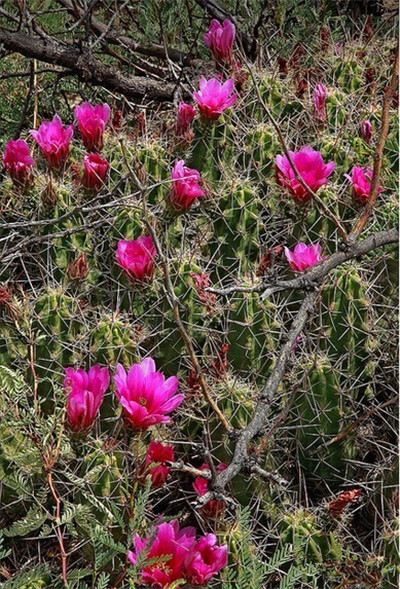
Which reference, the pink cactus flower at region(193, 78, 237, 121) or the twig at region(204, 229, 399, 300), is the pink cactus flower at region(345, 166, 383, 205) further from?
the pink cactus flower at region(193, 78, 237, 121)

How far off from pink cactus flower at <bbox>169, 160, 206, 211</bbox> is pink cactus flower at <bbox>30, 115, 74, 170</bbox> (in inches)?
12.5

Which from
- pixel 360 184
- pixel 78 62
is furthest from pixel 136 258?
pixel 78 62

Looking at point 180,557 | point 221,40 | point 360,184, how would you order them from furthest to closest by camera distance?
point 221,40
point 360,184
point 180,557

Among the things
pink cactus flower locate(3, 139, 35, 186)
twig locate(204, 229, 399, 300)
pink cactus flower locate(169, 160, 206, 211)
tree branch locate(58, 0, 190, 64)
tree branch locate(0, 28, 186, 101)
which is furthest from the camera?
tree branch locate(58, 0, 190, 64)

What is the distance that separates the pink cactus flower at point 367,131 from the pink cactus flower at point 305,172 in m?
0.27

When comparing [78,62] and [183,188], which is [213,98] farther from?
[78,62]

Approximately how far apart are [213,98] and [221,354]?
2.25ft

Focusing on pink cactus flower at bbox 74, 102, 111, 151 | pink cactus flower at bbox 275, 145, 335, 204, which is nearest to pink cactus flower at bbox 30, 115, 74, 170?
pink cactus flower at bbox 74, 102, 111, 151

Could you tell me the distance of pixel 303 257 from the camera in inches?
74.3

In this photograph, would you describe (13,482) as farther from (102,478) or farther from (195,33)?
(195,33)

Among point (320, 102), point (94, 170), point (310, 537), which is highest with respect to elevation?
point (320, 102)

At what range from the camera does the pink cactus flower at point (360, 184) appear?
2025 mm

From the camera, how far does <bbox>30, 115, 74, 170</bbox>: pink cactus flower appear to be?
2.13m

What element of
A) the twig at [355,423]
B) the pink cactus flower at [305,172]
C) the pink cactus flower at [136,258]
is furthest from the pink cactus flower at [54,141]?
the twig at [355,423]
